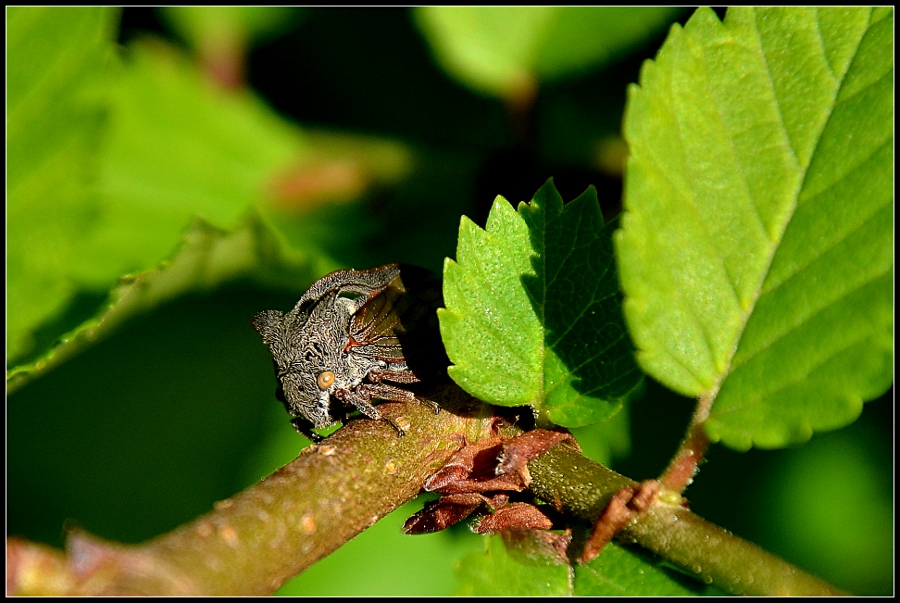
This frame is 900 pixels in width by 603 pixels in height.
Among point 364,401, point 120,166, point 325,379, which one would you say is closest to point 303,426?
point 325,379

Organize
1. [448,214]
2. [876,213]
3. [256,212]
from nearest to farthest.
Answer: [876,213], [256,212], [448,214]

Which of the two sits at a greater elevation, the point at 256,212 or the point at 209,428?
the point at 256,212

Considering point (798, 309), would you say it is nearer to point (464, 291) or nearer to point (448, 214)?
point (464, 291)

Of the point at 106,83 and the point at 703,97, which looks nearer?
the point at 703,97

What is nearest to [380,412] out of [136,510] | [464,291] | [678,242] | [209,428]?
[464,291]

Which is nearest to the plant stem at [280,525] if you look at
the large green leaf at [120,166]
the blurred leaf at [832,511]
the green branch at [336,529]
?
the green branch at [336,529]

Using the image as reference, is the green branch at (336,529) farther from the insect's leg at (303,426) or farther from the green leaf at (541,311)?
the insect's leg at (303,426)

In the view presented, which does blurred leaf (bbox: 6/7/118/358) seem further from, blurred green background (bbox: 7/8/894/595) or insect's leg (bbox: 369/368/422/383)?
insect's leg (bbox: 369/368/422/383)
